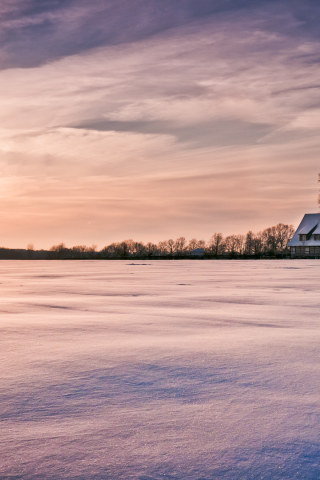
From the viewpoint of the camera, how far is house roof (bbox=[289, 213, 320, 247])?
65.0m

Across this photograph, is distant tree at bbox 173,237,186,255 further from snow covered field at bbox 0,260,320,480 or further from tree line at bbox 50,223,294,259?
snow covered field at bbox 0,260,320,480

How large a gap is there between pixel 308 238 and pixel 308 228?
1875 millimetres

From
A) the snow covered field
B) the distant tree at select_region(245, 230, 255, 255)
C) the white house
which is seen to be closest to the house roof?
the white house

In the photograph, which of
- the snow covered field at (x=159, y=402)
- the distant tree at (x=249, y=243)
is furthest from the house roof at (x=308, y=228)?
the snow covered field at (x=159, y=402)

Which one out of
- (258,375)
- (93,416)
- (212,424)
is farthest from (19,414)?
(258,375)

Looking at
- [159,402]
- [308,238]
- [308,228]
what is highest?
[308,228]

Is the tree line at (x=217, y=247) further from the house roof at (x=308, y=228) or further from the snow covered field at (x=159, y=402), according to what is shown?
the snow covered field at (x=159, y=402)

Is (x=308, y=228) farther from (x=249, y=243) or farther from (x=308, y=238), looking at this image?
(x=249, y=243)

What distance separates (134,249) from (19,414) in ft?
329

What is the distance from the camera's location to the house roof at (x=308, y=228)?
6500 cm

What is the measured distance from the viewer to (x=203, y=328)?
4848mm

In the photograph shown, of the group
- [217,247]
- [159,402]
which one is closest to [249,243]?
[217,247]

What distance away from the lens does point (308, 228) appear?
6631 cm

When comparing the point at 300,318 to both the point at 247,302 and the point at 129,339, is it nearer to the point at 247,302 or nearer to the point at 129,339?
the point at 247,302
